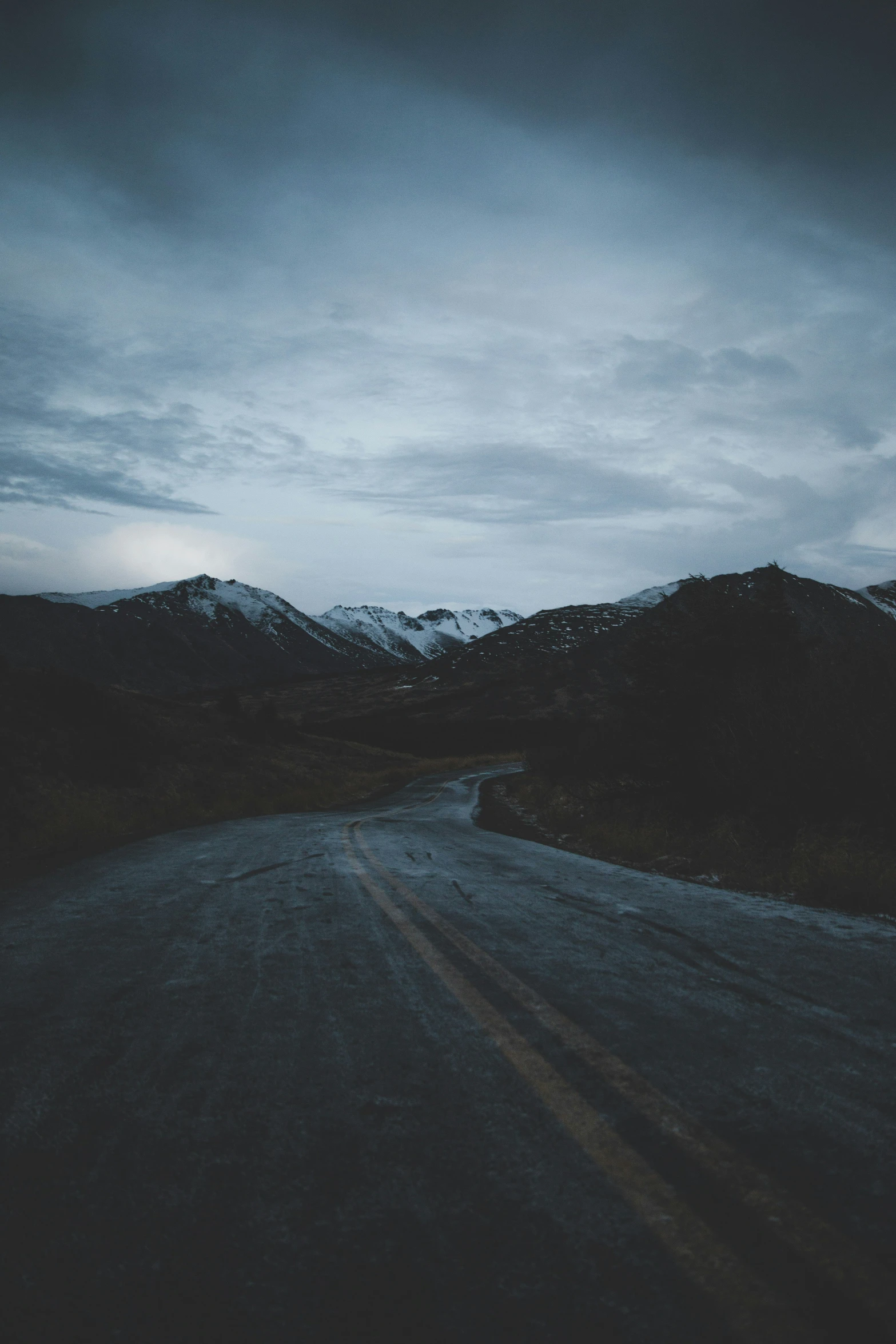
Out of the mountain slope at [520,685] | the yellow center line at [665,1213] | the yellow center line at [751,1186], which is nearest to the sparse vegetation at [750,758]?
the mountain slope at [520,685]

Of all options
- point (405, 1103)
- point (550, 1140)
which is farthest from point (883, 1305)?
point (405, 1103)

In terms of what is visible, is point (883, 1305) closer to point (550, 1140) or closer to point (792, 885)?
point (550, 1140)

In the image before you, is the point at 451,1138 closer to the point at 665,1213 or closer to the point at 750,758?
the point at 665,1213

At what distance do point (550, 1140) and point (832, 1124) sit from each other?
1010mm

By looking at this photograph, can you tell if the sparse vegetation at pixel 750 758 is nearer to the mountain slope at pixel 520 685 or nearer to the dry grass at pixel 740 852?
the dry grass at pixel 740 852

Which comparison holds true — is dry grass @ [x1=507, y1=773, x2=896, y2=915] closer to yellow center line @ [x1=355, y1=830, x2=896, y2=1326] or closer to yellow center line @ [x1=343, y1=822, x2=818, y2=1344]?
yellow center line @ [x1=355, y1=830, x2=896, y2=1326]

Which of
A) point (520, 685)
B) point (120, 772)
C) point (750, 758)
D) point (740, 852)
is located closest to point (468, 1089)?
point (740, 852)

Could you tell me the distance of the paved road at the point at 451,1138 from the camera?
170cm

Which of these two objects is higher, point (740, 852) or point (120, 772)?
point (740, 852)

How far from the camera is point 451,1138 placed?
7.97 ft

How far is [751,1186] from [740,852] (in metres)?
8.32

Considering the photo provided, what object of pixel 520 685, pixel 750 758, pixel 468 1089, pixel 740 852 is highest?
pixel 520 685

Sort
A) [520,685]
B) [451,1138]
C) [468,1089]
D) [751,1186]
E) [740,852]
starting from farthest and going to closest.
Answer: [520,685]
[740,852]
[468,1089]
[451,1138]
[751,1186]

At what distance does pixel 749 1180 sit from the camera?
2.15 m
